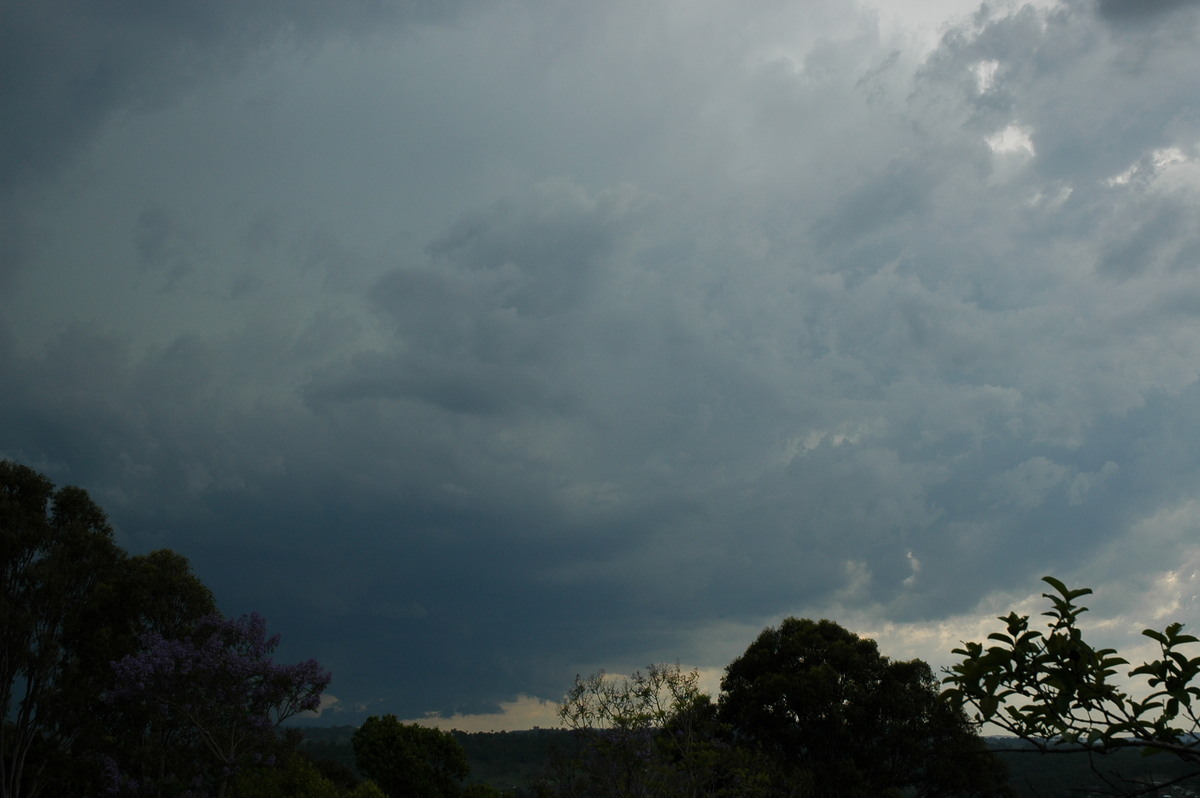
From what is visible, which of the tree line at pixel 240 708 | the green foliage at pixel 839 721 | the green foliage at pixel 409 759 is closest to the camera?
the tree line at pixel 240 708

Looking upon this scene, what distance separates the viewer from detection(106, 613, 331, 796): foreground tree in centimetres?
2988

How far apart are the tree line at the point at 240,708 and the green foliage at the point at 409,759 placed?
49.8ft

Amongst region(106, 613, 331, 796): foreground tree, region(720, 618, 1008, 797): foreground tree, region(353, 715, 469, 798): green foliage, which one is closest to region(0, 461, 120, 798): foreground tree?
region(106, 613, 331, 796): foreground tree

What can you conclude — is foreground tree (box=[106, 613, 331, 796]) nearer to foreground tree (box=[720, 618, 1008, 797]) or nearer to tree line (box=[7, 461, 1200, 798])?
tree line (box=[7, 461, 1200, 798])

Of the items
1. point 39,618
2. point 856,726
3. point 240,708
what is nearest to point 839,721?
point 856,726

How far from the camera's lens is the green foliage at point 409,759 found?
56.1 meters

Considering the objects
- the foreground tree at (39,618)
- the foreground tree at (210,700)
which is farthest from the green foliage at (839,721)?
the foreground tree at (39,618)

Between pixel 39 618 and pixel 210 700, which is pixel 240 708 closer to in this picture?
pixel 210 700

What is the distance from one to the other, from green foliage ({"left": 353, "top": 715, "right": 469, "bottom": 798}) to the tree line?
15183 mm

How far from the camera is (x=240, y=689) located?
100ft

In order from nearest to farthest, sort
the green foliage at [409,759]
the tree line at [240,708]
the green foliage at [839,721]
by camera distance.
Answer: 1. the tree line at [240,708]
2. the green foliage at [839,721]
3. the green foliage at [409,759]

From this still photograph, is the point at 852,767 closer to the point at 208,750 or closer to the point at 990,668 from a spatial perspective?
the point at 208,750

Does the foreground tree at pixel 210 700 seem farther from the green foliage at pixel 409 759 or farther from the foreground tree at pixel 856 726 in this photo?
the green foliage at pixel 409 759

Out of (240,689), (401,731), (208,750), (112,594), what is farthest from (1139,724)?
(401,731)
